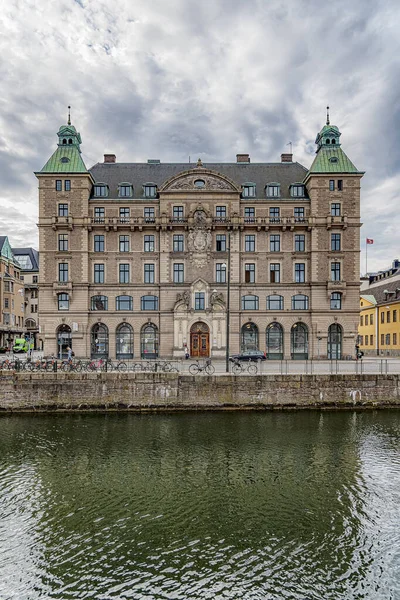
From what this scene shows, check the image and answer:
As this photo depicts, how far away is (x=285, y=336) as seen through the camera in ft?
151

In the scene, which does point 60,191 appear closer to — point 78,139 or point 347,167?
point 78,139

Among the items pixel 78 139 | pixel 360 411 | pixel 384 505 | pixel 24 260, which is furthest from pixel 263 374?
pixel 24 260

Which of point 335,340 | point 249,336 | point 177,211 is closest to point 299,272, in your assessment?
point 335,340

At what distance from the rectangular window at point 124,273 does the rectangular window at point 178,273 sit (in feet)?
18.2

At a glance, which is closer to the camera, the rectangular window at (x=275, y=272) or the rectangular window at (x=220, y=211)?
the rectangular window at (x=220, y=211)

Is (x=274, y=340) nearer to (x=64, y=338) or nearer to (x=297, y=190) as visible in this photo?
(x=297, y=190)

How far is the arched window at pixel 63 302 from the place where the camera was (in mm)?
45750

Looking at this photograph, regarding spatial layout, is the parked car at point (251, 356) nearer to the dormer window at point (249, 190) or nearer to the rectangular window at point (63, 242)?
the dormer window at point (249, 190)

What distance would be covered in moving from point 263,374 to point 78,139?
122 feet

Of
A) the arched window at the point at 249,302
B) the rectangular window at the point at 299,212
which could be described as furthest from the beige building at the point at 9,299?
the rectangular window at the point at 299,212

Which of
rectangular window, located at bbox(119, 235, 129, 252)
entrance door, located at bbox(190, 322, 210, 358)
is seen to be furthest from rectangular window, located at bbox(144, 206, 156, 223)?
entrance door, located at bbox(190, 322, 210, 358)

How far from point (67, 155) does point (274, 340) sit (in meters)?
32.1

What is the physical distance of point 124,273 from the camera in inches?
1838

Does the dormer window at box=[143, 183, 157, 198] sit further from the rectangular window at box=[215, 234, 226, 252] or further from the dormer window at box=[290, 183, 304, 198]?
the dormer window at box=[290, 183, 304, 198]
